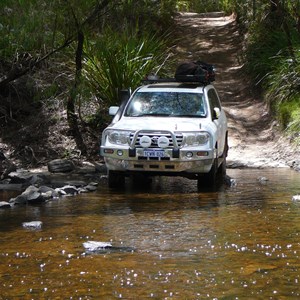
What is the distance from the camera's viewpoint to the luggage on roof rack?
45.1 feet

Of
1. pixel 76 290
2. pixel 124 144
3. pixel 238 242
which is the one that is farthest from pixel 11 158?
pixel 76 290

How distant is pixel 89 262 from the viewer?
24.5 feet

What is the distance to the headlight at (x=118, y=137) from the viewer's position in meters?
11.9

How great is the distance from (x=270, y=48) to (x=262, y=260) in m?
15.3

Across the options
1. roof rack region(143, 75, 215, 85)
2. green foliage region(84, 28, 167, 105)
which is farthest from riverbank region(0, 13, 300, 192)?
roof rack region(143, 75, 215, 85)

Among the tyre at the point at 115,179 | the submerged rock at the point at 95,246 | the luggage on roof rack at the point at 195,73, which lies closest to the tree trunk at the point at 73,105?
the luggage on roof rack at the point at 195,73

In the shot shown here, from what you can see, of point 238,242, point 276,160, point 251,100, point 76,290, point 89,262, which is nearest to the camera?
point 76,290

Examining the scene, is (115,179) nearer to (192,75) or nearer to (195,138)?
(195,138)

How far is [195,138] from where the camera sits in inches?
467

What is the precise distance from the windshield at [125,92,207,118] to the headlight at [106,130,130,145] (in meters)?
0.74

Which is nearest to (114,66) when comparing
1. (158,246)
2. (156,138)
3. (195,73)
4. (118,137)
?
(195,73)

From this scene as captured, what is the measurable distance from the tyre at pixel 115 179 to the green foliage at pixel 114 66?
175 inches

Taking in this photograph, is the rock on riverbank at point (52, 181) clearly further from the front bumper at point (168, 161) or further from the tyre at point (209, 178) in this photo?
the tyre at point (209, 178)

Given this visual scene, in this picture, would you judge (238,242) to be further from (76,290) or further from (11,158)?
(11,158)
